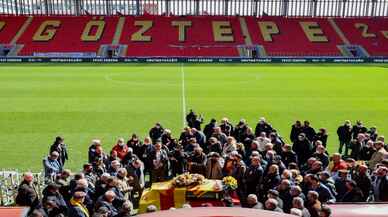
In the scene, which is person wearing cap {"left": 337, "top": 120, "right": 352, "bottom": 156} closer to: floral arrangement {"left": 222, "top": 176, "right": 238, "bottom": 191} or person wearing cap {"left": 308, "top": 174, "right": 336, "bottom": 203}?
person wearing cap {"left": 308, "top": 174, "right": 336, "bottom": 203}

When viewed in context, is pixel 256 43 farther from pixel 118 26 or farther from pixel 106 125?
pixel 106 125

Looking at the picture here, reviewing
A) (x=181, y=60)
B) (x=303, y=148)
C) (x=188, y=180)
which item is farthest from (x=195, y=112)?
(x=181, y=60)

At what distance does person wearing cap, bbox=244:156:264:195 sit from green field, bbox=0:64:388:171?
19.8 ft

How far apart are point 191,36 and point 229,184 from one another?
41.9m

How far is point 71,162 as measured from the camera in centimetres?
1289

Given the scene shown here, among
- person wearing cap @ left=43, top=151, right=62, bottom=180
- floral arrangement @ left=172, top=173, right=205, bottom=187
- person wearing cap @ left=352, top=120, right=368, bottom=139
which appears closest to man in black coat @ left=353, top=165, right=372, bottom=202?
floral arrangement @ left=172, top=173, right=205, bottom=187

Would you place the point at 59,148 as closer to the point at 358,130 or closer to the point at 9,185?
the point at 9,185

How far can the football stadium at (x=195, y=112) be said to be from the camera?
761 centimetres

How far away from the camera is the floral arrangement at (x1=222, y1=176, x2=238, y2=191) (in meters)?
8.05

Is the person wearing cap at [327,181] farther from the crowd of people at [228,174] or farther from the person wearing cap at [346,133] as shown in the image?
the person wearing cap at [346,133]

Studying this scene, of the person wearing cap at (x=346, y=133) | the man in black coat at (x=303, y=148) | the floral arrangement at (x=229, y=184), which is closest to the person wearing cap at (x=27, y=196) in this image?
the floral arrangement at (x=229, y=184)

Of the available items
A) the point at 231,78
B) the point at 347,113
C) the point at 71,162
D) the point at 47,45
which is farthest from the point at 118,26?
the point at 71,162

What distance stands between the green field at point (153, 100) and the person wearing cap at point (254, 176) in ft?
19.8

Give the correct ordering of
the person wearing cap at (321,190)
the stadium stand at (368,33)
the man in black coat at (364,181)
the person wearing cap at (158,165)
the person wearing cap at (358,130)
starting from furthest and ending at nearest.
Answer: the stadium stand at (368,33), the person wearing cap at (358,130), the person wearing cap at (158,165), the man in black coat at (364,181), the person wearing cap at (321,190)
